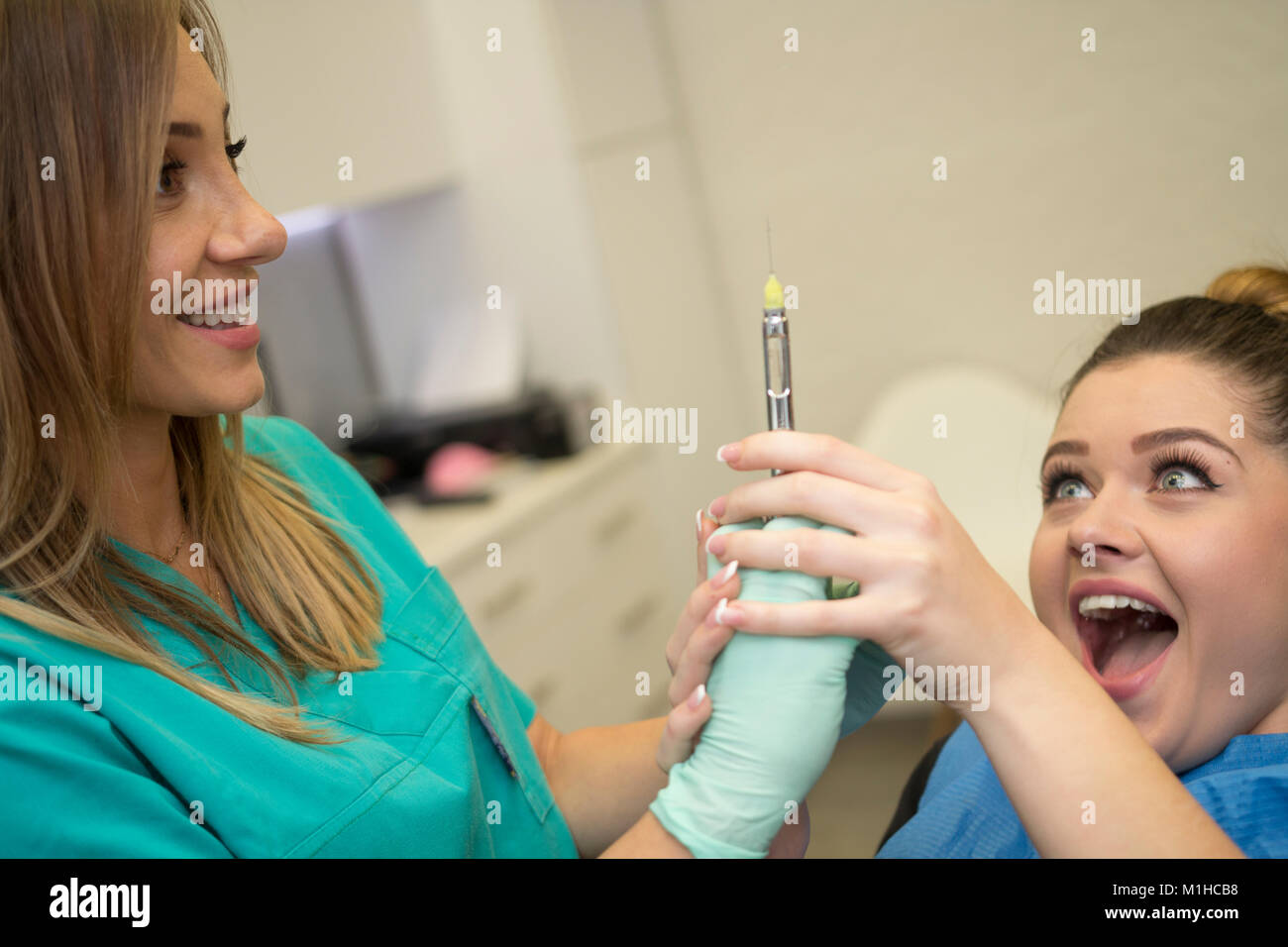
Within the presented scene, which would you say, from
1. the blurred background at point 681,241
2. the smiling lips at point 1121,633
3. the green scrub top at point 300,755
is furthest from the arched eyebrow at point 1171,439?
the blurred background at point 681,241

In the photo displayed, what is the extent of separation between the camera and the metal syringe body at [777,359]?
542 millimetres

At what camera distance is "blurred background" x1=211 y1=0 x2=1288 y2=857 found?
182 cm

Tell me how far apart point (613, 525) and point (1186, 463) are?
165cm

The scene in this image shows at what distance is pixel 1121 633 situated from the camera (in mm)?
853

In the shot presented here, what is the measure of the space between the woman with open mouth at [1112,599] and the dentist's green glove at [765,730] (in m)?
0.01

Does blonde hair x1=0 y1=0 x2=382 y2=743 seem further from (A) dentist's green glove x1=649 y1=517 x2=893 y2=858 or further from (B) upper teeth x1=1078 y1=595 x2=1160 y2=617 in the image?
(B) upper teeth x1=1078 y1=595 x2=1160 y2=617

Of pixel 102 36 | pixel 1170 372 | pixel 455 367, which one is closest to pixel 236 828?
pixel 102 36

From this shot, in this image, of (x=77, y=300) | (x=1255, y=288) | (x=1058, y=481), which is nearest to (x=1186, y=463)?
(x=1058, y=481)

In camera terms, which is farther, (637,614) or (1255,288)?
(637,614)

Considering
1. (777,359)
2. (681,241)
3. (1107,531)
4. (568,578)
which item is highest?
(681,241)

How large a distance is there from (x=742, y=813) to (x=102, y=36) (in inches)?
22.2

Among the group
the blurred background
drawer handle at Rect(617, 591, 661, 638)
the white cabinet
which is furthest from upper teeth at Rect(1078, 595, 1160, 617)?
drawer handle at Rect(617, 591, 661, 638)

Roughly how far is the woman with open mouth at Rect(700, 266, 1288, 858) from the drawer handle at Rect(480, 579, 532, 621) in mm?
1072

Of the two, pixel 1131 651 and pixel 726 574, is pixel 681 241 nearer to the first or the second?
pixel 1131 651
